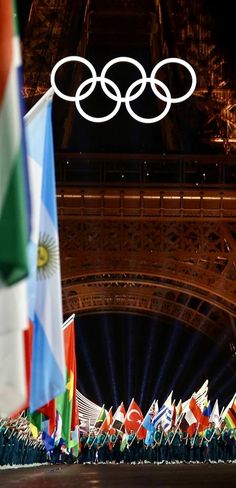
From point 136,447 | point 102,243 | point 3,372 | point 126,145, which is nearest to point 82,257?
point 102,243

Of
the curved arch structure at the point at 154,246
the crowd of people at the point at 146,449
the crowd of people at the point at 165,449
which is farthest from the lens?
the crowd of people at the point at 165,449

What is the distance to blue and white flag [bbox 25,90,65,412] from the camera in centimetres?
841

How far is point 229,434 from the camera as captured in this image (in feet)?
152

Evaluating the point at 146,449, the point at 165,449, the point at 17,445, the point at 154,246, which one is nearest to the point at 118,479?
the point at 17,445

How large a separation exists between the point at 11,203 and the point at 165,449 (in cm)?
4228

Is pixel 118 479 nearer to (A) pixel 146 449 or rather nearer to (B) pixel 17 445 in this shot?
(B) pixel 17 445

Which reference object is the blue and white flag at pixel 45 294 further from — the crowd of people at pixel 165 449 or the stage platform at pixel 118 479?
the crowd of people at pixel 165 449

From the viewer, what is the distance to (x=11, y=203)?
521cm

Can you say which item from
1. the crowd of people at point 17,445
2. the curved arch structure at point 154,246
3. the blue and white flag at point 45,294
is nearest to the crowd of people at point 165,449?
the crowd of people at point 17,445

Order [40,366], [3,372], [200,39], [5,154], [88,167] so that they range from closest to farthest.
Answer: [5,154] → [3,372] → [40,366] → [88,167] → [200,39]

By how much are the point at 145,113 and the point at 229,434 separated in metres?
11.1

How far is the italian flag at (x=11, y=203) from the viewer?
5.09 metres

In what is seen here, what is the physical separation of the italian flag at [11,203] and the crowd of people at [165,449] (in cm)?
3920

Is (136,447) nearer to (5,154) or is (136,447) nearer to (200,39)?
(200,39)
